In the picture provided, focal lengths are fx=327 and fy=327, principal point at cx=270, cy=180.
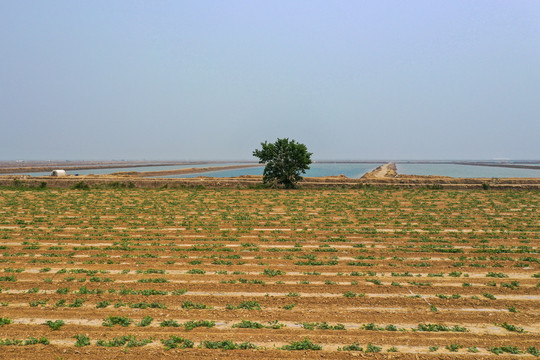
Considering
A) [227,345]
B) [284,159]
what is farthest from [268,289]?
[284,159]

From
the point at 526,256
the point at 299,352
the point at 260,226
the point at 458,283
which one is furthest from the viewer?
the point at 260,226

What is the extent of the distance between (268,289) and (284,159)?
41081mm

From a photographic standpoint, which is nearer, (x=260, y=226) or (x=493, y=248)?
(x=493, y=248)

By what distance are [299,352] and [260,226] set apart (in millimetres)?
15038

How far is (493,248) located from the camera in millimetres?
17031

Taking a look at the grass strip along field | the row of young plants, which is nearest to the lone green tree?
the grass strip along field

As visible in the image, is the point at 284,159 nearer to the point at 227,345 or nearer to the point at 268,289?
the point at 268,289

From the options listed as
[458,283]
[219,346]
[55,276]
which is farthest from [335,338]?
[55,276]

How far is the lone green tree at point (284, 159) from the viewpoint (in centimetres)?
5081

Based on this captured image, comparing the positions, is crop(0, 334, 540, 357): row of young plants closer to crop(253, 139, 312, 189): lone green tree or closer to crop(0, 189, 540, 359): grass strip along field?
crop(0, 189, 540, 359): grass strip along field

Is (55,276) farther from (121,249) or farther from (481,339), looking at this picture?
(481,339)

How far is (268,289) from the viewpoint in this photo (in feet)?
37.6

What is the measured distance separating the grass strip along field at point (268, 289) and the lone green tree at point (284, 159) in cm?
2811

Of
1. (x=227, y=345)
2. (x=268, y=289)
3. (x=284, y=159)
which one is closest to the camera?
(x=227, y=345)
